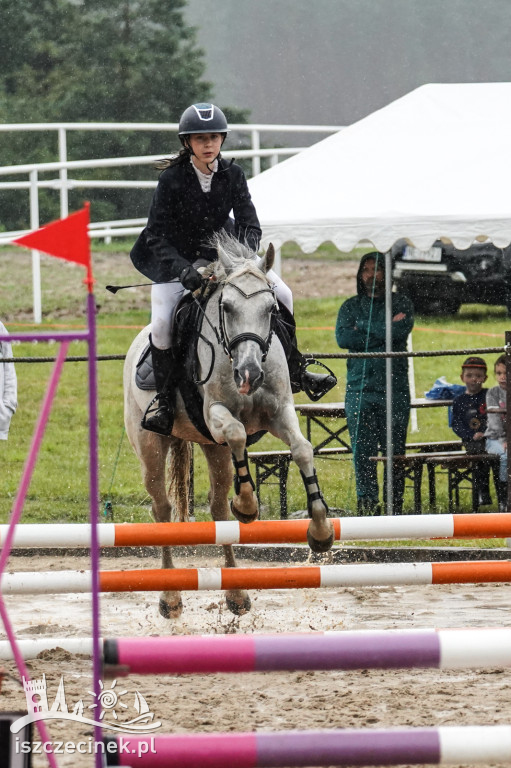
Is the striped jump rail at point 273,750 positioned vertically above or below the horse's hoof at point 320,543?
below

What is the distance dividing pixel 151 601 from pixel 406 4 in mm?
19487

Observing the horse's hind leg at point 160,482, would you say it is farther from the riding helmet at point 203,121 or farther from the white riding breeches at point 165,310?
the riding helmet at point 203,121

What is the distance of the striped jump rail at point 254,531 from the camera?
511 centimetres

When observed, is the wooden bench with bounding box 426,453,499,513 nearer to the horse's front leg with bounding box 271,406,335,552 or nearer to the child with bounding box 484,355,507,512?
the child with bounding box 484,355,507,512

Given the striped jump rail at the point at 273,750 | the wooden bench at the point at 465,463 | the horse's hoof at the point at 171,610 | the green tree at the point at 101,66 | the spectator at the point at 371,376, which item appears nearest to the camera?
the striped jump rail at the point at 273,750

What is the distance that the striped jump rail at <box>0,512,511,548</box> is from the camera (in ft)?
16.8

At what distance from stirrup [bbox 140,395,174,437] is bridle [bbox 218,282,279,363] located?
22.2 inches

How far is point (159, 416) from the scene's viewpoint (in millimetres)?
5793

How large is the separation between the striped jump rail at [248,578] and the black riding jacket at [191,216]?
1402 mm

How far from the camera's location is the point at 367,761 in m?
2.81

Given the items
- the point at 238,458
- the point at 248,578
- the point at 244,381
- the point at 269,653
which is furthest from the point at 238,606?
the point at 269,653

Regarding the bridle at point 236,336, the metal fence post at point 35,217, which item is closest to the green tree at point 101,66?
the metal fence post at point 35,217

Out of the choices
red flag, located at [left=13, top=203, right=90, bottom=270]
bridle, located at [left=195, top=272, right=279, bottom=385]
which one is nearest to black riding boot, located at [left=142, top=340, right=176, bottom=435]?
bridle, located at [left=195, top=272, right=279, bottom=385]

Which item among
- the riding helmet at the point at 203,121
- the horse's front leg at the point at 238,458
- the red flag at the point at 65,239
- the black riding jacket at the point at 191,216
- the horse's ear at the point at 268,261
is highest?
the riding helmet at the point at 203,121
